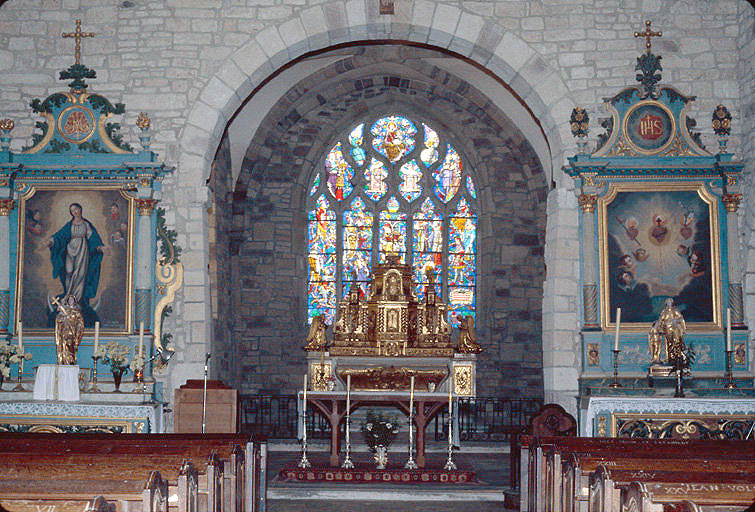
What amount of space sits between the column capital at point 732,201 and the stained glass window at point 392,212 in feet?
23.0

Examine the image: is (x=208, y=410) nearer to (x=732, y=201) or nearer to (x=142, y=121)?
(x=142, y=121)

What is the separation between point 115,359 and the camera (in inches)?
398

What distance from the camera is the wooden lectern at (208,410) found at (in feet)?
31.8

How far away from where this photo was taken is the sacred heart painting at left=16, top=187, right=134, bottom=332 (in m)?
10.7

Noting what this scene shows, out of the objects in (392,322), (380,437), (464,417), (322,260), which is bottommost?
(464,417)

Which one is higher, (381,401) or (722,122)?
(722,122)

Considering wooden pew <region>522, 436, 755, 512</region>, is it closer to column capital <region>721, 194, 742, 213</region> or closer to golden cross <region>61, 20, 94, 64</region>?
column capital <region>721, 194, 742, 213</region>

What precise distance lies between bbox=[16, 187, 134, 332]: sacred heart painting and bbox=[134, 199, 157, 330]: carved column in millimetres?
94

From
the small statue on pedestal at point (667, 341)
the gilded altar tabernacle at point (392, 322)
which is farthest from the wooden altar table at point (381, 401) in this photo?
the gilded altar tabernacle at point (392, 322)

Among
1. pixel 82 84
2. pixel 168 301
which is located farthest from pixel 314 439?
pixel 82 84

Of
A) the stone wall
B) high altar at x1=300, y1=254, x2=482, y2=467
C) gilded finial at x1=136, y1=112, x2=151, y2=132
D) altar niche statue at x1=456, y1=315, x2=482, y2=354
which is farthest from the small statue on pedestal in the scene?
gilded finial at x1=136, y1=112, x2=151, y2=132

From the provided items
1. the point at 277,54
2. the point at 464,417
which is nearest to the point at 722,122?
the point at 277,54

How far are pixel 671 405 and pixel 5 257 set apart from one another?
756cm

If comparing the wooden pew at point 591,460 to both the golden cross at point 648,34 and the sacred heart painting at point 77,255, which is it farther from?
the golden cross at point 648,34
